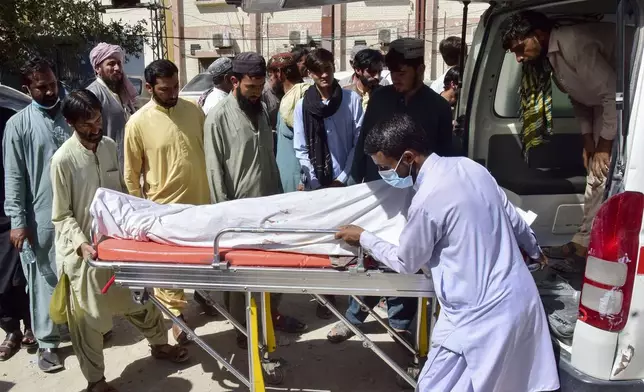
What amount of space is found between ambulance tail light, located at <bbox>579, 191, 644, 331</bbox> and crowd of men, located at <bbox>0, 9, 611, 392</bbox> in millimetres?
239

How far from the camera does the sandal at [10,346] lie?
3.62 m

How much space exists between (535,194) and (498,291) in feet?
5.19

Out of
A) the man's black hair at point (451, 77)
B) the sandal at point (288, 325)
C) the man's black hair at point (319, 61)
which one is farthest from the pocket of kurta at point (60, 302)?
the man's black hair at point (451, 77)

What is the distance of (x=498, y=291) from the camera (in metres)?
2.02

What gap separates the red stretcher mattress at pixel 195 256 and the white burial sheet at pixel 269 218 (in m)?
0.06

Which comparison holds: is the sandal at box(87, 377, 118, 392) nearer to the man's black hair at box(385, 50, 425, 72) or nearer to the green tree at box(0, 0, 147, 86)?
the man's black hair at box(385, 50, 425, 72)

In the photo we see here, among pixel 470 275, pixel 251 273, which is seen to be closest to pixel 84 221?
pixel 251 273

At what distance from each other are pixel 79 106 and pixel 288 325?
1.89 meters

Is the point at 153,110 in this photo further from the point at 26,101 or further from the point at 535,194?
the point at 535,194

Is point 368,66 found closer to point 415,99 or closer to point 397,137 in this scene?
point 415,99

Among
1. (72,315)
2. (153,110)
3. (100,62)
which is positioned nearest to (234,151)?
(153,110)

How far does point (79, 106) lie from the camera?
2.86 m

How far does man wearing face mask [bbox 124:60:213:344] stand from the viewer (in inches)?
133

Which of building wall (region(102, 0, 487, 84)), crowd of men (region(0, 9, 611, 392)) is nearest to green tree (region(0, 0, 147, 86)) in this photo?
building wall (region(102, 0, 487, 84))
